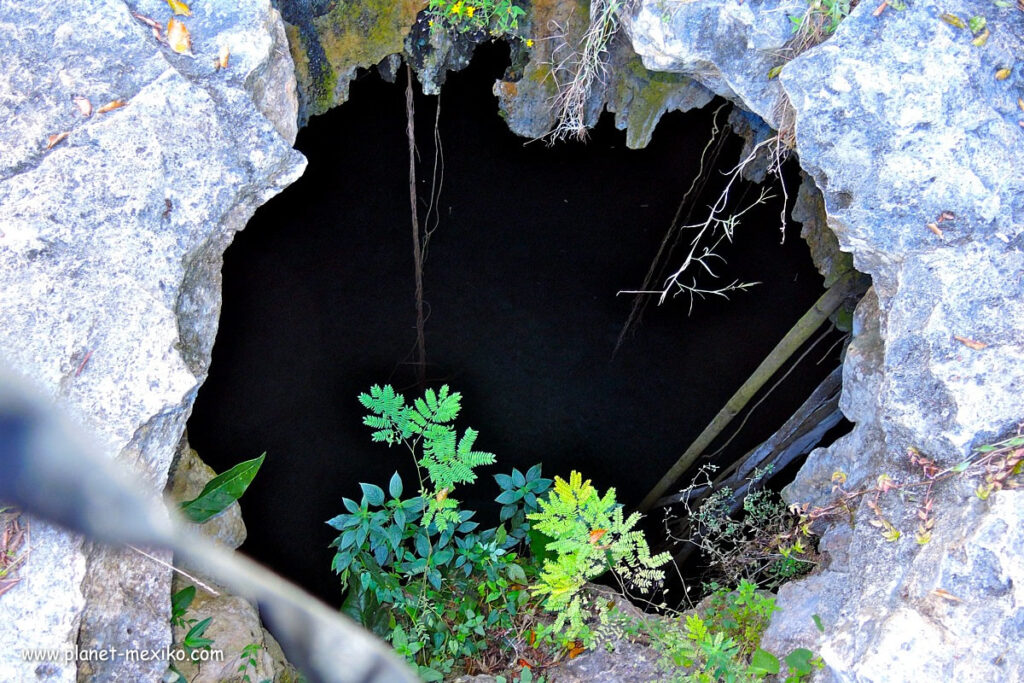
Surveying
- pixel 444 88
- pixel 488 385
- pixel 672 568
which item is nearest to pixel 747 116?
pixel 444 88

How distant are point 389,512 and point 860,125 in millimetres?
2379

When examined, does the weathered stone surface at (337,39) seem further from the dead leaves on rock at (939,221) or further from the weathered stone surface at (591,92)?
the dead leaves on rock at (939,221)

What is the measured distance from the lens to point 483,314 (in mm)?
4004

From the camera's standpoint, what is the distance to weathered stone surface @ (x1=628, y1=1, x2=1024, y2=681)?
2.14 meters

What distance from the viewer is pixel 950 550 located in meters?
2.15

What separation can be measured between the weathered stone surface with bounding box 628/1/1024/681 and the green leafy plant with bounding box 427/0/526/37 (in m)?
0.53

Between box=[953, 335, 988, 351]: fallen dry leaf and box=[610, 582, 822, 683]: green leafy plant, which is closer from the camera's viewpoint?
box=[953, 335, 988, 351]: fallen dry leaf

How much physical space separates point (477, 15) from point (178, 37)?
1105 millimetres

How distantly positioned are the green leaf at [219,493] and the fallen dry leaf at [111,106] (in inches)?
50.4


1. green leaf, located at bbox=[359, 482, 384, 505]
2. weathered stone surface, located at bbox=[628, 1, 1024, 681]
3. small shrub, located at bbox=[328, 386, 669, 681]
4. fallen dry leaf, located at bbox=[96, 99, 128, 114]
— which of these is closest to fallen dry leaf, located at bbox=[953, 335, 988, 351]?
weathered stone surface, located at bbox=[628, 1, 1024, 681]

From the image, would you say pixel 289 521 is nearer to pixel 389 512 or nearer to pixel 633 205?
pixel 389 512

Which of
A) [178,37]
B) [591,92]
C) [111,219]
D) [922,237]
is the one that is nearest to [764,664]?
[922,237]

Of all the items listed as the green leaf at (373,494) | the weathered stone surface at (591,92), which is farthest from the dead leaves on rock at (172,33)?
the green leaf at (373,494)

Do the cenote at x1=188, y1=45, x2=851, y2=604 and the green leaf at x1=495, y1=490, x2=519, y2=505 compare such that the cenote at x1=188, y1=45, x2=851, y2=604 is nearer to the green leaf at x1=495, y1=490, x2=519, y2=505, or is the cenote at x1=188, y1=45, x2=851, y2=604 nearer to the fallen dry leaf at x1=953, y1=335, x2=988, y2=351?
the green leaf at x1=495, y1=490, x2=519, y2=505
